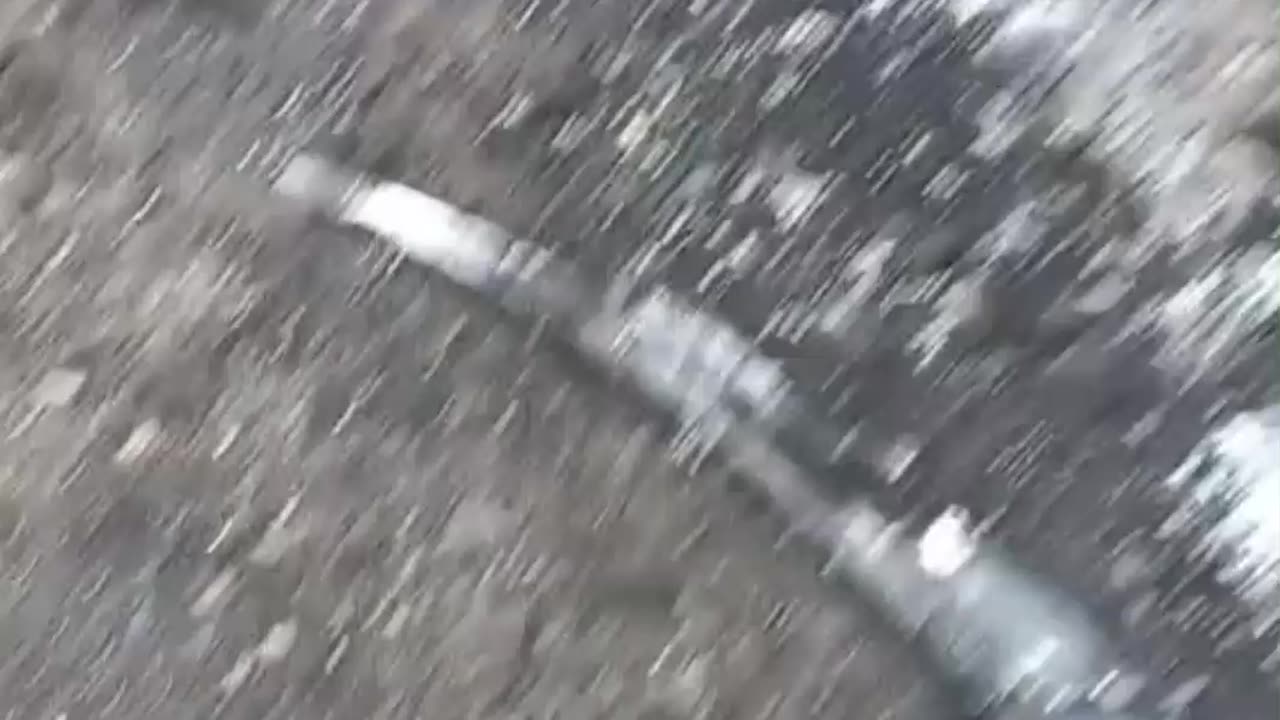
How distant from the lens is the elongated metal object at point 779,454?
29.8 inches

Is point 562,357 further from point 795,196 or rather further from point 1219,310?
point 1219,310

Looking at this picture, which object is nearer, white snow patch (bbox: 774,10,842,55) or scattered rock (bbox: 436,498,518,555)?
scattered rock (bbox: 436,498,518,555)

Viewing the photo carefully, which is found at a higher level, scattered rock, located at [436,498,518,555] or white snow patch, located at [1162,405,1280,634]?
white snow patch, located at [1162,405,1280,634]

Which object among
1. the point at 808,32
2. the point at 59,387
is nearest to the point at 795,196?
the point at 808,32

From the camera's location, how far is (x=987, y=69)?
0.90m

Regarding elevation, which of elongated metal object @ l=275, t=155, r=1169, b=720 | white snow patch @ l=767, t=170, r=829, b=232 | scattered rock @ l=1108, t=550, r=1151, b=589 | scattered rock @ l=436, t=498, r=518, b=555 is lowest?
scattered rock @ l=436, t=498, r=518, b=555

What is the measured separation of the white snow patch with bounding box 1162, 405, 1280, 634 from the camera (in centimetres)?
77

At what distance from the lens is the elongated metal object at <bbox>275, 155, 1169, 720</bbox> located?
29.8 inches

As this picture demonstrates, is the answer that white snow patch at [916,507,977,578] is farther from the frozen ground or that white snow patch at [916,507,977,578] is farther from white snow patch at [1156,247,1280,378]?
white snow patch at [1156,247,1280,378]

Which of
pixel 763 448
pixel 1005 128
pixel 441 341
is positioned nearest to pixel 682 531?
pixel 763 448

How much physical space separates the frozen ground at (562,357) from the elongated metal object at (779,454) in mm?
14

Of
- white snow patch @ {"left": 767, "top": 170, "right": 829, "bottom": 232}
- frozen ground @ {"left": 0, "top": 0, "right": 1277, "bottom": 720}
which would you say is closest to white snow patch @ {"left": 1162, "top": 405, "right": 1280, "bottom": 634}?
frozen ground @ {"left": 0, "top": 0, "right": 1277, "bottom": 720}

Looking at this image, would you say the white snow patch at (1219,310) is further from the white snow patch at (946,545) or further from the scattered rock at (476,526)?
the scattered rock at (476,526)

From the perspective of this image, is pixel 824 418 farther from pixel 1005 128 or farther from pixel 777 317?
pixel 1005 128
